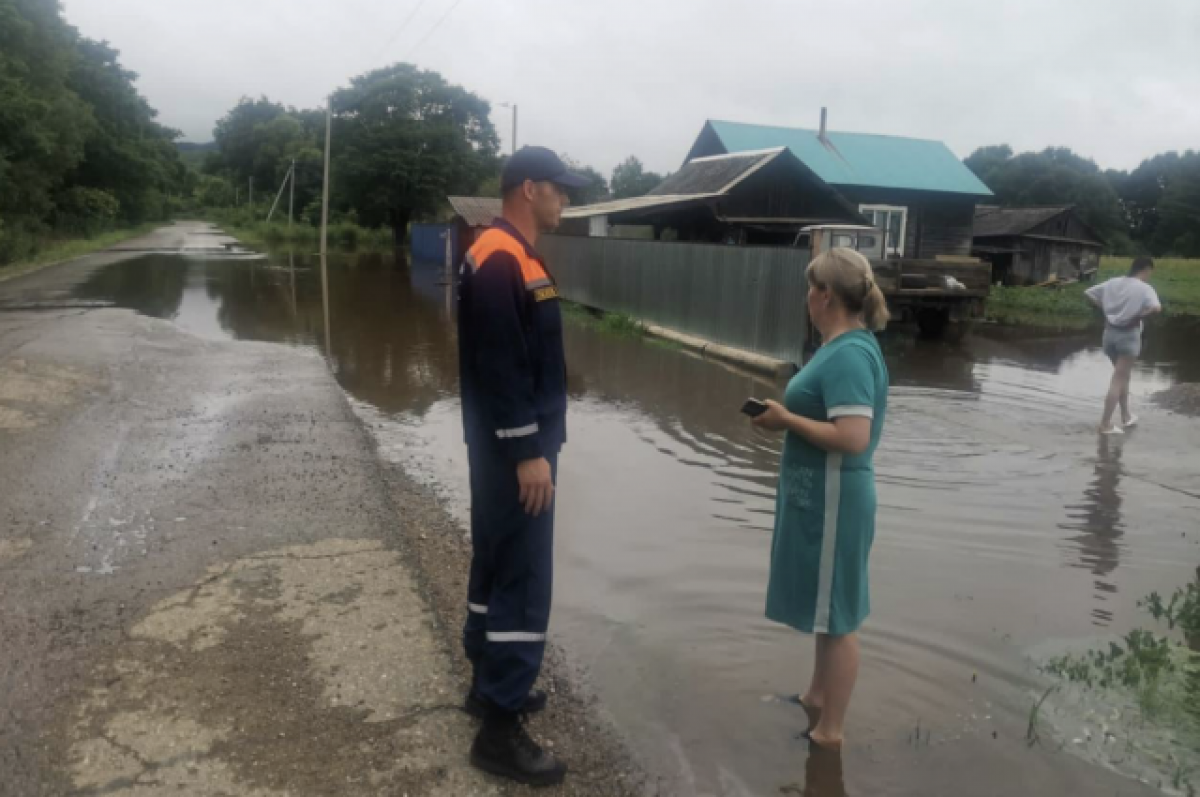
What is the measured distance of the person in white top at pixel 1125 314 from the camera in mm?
8281

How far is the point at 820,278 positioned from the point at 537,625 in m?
1.46

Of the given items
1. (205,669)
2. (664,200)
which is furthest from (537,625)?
(664,200)

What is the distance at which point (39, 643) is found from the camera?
3.75 meters

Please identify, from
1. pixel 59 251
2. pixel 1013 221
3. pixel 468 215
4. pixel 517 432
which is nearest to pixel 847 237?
pixel 517 432

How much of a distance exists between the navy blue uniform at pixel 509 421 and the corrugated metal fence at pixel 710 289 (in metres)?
8.85

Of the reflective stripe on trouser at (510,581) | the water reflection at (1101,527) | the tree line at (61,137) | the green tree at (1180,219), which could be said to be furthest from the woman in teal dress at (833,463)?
the green tree at (1180,219)

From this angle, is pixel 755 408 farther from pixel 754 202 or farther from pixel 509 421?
pixel 754 202

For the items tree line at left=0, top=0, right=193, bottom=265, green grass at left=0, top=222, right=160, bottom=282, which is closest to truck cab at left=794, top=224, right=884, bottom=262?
green grass at left=0, top=222, right=160, bottom=282

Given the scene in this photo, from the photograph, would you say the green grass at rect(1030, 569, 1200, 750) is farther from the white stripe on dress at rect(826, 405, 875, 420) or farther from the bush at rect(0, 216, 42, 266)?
the bush at rect(0, 216, 42, 266)

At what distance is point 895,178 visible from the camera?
27.2 m

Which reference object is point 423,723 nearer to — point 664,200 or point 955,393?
point 955,393

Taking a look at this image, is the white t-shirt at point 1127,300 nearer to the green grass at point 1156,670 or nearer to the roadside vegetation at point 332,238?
the green grass at point 1156,670

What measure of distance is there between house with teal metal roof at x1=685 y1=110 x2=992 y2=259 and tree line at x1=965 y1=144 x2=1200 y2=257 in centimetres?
3577

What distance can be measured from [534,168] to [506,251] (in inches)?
13.4
